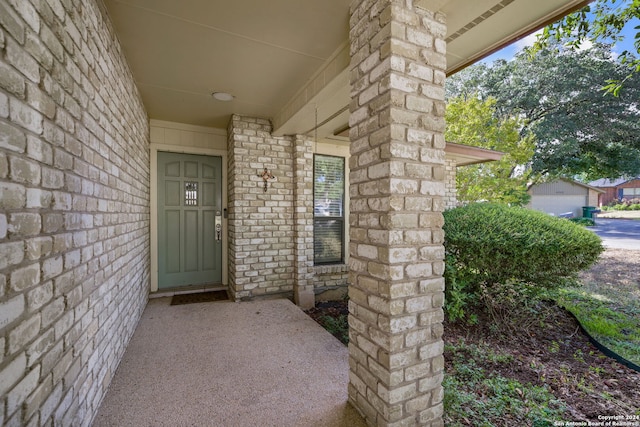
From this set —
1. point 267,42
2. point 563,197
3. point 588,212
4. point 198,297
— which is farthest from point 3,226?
point 563,197

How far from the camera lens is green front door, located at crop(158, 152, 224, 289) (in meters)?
4.06

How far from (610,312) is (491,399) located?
2791 mm

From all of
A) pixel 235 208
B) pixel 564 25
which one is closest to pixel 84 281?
pixel 235 208

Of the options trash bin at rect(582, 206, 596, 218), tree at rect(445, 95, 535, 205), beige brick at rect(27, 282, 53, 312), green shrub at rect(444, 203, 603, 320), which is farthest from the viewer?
trash bin at rect(582, 206, 596, 218)

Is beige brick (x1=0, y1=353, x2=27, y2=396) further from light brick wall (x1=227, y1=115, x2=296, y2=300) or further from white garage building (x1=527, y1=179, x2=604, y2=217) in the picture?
white garage building (x1=527, y1=179, x2=604, y2=217)

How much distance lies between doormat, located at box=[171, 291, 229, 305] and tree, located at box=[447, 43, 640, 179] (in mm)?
9475

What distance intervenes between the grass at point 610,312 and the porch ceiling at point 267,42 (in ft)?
9.89

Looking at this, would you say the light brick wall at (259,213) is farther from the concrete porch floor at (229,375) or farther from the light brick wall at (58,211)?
the light brick wall at (58,211)

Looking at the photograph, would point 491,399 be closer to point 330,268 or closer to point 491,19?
point 491,19

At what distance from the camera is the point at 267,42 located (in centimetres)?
211

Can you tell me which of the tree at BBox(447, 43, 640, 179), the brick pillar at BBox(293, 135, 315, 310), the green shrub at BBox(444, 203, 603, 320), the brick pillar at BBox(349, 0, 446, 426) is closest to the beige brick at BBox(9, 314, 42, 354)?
the brick pillar at BBox(349, 0, 446, 426)

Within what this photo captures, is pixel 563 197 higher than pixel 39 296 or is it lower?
higher

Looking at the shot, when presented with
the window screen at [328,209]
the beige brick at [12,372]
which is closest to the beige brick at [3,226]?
the beige brick at [12,372]

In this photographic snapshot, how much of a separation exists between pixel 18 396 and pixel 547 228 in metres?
4.09
